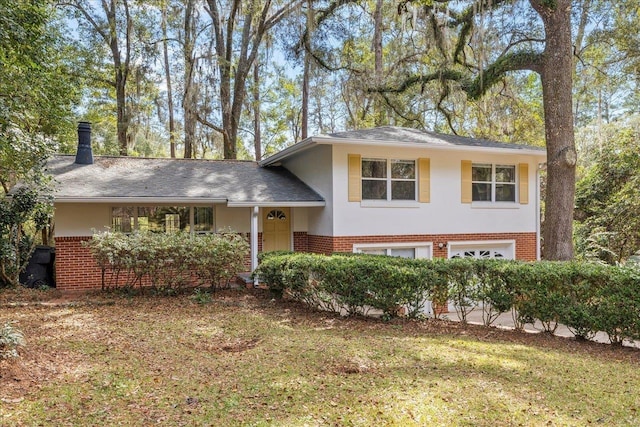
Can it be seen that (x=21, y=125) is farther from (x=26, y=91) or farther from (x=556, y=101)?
(x=556, y=101)

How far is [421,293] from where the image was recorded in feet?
23.1

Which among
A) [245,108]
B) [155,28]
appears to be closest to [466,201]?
[245,108]

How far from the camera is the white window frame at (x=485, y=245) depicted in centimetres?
1176

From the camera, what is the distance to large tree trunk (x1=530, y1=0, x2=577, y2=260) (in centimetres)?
987

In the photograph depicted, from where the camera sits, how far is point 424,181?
11.3m

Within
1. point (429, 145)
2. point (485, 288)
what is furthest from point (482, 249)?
point (485, 288)

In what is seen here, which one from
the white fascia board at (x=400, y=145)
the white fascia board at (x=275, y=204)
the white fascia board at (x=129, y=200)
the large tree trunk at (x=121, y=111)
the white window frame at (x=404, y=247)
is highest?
the large tree trunk at (x=121, y=111)

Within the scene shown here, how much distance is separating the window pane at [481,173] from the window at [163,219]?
7503mm

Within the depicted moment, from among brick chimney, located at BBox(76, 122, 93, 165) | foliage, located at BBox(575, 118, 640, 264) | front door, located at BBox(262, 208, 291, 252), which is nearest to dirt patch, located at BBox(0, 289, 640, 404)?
front door, located at BBox(262, 208, 291, 252)

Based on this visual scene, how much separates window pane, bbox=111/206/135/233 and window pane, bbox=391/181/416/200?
6863 mm

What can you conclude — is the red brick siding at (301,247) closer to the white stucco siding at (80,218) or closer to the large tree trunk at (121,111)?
the white stucco siding at (80,218)

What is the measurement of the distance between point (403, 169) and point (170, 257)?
6341mm

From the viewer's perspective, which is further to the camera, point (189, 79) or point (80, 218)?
point (189, 79)

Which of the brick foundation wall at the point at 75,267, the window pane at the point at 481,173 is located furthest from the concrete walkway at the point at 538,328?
the brick foundation wall at the point at 75,267
